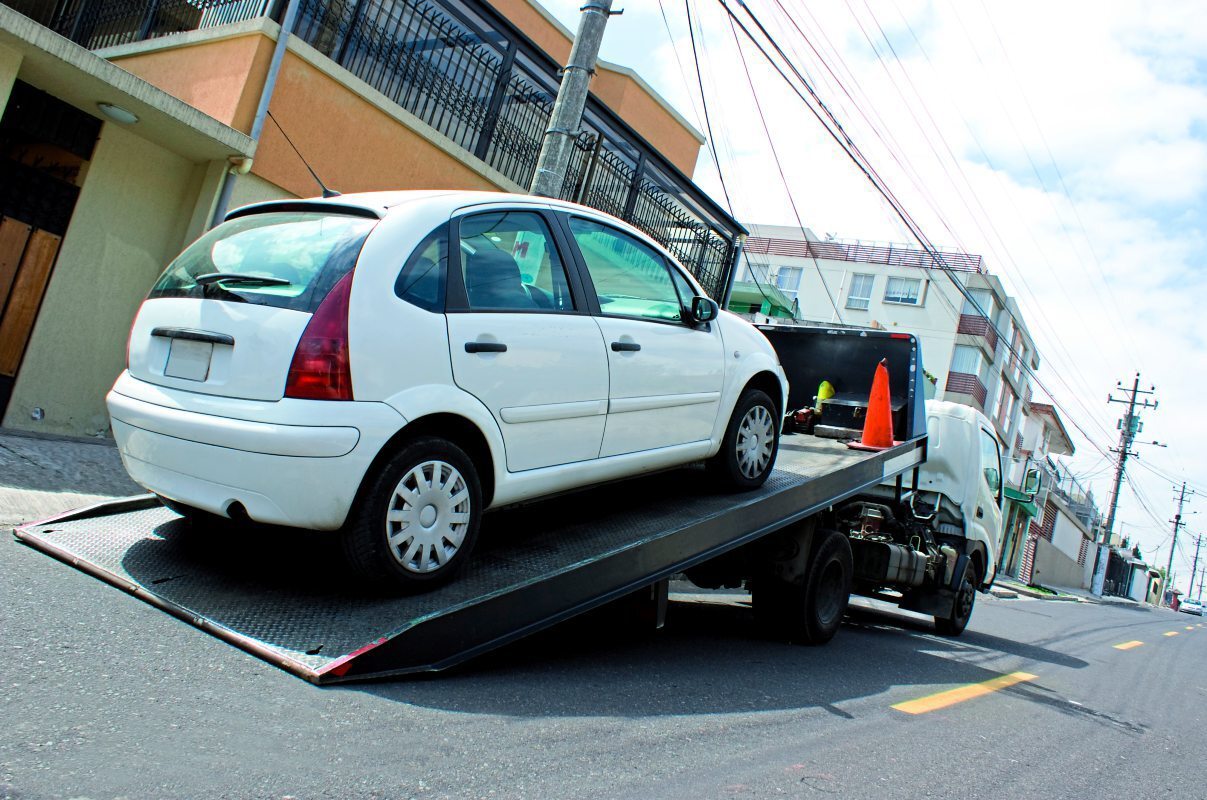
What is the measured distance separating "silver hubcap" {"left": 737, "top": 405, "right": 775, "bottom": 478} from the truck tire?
0.99 m

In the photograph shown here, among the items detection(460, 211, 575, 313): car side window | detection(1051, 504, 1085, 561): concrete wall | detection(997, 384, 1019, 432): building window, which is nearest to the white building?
detection(997, 384, 1019, 432): building window

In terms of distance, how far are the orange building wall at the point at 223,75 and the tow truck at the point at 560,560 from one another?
5717 millimetres

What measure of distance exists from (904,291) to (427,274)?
153ft

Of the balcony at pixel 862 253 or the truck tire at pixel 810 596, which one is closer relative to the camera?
the truck tire at pixel 810 596

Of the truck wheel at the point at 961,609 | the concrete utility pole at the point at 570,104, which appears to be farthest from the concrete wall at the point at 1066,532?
the concrete utility pole at the point at 570,104

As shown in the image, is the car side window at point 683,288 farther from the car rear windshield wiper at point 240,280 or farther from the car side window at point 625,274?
the car rear windshield wiper at point 240,280

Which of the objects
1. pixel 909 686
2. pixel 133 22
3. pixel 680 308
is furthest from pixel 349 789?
pixel 133 22

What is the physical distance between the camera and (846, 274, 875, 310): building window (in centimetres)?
4841

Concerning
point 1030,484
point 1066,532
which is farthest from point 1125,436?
point 1030,484

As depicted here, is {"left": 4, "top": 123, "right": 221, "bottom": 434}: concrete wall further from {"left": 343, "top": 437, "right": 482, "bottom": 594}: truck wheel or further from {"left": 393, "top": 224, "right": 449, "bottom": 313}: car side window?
{"left": 343, "top": 437, "right": 482, "bottom": 594}: truck wheel

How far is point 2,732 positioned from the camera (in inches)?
99.3

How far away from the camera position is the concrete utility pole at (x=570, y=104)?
785cm

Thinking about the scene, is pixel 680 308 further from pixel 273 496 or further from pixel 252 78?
pixel 252 78

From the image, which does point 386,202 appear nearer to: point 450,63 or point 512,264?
point 512,264
